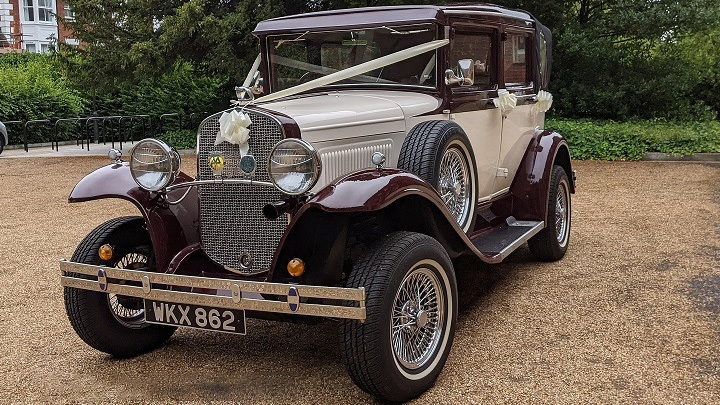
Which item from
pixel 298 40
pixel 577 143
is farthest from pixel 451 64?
pixel 577 143

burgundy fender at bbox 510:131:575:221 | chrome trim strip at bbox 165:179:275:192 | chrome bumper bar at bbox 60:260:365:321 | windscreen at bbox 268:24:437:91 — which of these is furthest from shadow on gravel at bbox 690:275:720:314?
chrome trim strip at bbox 165:179:275:192

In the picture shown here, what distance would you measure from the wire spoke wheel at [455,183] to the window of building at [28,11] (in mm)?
33838

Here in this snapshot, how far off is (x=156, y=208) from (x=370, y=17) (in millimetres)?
1931

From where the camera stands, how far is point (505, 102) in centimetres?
526

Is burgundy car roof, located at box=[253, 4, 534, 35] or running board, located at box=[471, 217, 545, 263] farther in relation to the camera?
burgundy car roof, located at box=[253, 4, 534, 35]

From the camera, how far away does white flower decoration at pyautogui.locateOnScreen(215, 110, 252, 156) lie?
364cm

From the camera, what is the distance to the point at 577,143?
1295 cm

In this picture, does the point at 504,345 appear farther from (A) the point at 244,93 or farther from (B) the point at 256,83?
(B) the point at 256,83

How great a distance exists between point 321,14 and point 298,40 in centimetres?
25

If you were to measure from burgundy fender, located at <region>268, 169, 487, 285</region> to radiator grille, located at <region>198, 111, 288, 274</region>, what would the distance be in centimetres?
20

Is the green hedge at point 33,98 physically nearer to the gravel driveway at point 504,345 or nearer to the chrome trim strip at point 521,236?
the gravel driveway at point 504,345

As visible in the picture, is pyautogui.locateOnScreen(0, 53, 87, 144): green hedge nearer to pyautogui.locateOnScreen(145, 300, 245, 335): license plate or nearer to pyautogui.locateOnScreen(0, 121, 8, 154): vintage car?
pyautogui.locateOnScreen(0, 121, 8, 154): vintage car

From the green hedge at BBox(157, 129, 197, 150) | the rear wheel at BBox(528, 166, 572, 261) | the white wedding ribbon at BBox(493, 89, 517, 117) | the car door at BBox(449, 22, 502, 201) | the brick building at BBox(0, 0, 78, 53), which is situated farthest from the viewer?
the brick building at BBox(0, 0, 78, 53)

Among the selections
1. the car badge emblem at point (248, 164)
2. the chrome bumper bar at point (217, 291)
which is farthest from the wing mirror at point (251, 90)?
the chrome bumper bar at point (217, 291)
